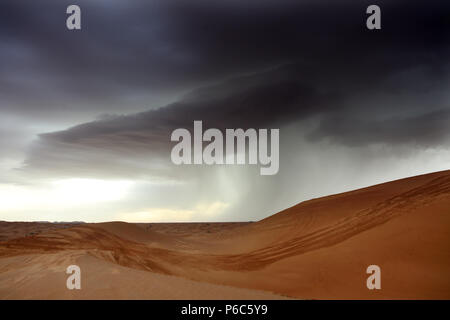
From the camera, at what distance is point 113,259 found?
990 cm

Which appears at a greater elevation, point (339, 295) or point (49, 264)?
point (49, 264)

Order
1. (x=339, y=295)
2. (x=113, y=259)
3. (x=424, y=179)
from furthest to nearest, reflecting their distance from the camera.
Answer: (x=424, y=179), (x=113, y=259), (x=339, y=295)

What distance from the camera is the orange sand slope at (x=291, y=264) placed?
6.23 meters

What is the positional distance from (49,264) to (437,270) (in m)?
10.4

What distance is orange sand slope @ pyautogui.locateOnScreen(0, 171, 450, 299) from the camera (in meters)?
6.23

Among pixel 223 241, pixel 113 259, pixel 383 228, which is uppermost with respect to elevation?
pixel 383 228

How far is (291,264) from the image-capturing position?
10531 mm

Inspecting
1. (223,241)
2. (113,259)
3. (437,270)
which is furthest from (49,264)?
(223,241)

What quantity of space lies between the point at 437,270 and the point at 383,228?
274 cm

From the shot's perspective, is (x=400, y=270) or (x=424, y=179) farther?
(x=424, y=179)
